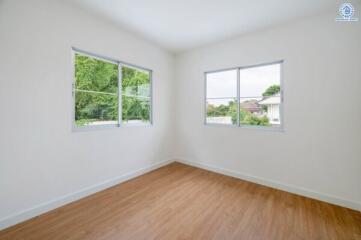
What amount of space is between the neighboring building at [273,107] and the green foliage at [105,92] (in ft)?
7.90

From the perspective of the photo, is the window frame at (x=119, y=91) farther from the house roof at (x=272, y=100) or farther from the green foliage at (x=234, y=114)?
the house roof at (x=272, y=100)

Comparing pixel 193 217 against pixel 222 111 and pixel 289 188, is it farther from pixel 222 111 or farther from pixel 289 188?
pixel 222 111

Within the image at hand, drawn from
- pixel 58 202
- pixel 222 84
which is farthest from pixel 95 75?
pixel 222 84

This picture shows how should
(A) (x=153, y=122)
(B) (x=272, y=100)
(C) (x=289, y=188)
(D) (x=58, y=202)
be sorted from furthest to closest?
(A) (x=153, y=122), (B) (x=272, y=100), (C) (x=289, y=188), (D) (x=58, y=202)

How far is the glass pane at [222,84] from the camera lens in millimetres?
3389

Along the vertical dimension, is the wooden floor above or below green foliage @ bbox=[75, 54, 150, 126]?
below

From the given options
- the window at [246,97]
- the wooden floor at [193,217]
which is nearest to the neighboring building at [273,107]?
the window at [246,97]

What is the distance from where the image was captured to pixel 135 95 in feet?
11.1

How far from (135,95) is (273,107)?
2.62 m

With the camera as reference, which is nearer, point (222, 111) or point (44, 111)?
point (44, 111)

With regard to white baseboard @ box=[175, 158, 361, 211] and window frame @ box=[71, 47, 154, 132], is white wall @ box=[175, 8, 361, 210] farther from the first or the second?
window frame @ box=[71, 47, 154, 132]

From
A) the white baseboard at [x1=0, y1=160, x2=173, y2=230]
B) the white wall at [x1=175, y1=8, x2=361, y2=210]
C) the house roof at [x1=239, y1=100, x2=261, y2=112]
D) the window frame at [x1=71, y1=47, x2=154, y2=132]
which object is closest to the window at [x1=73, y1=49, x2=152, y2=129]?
the window frame at [x1=71, y1=47, x2=154, y2=132]

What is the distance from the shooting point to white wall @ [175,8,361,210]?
2.25 m

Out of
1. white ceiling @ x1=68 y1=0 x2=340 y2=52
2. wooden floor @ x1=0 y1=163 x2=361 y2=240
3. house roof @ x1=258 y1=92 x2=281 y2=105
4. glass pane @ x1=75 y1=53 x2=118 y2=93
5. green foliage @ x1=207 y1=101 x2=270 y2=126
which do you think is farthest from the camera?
green foliage @ x1=207 y1=101 x2=270 y2=126
